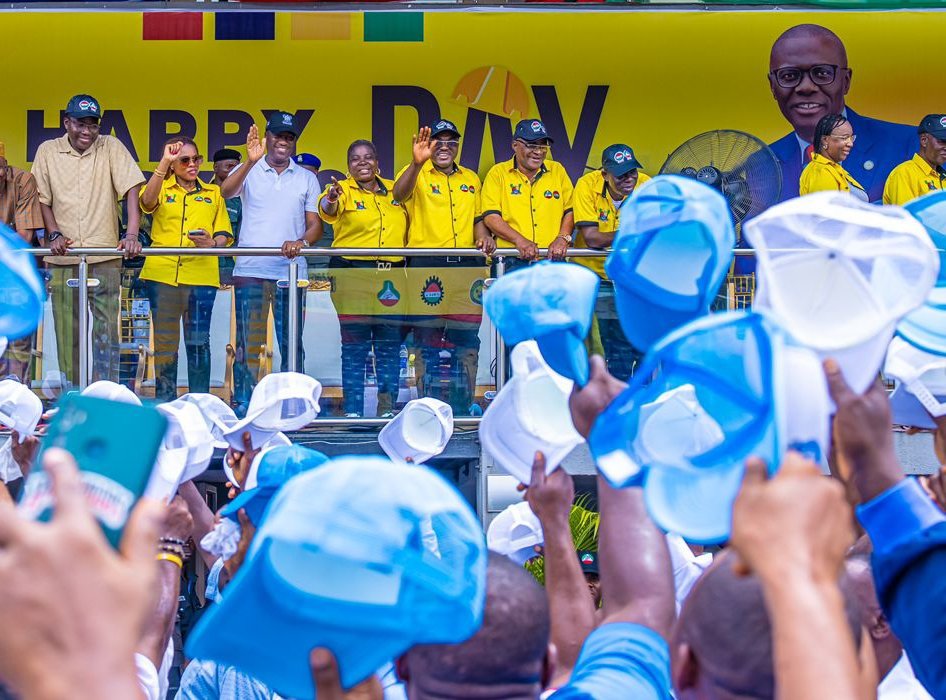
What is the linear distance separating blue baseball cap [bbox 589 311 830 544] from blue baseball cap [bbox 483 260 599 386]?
0.63 meters

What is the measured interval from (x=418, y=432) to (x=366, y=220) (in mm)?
3312

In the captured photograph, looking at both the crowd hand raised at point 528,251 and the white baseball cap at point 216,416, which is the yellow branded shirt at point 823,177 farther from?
the white baseball cap at point 216,416

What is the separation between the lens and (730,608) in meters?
1.96

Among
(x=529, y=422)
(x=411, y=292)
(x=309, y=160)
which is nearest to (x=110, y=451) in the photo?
(x=529, y=422)

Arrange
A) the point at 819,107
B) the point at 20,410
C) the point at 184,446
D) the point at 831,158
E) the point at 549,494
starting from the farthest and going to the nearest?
1. the point at 819,107
2. the point at 831,158
3. the point at 20,410
4. the point at 184,446
5. the point at 549,494

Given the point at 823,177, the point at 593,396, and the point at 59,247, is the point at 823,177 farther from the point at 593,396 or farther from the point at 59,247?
the point at 593,396

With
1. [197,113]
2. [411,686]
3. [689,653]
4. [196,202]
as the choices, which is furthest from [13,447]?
[197,113]

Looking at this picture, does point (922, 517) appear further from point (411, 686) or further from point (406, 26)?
point (406, 26)

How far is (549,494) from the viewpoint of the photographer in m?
2.95

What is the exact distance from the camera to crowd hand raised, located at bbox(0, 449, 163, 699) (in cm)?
135

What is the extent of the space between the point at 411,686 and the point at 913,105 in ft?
36.2

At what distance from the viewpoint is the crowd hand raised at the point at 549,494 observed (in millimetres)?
2918

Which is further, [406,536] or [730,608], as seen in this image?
[730,608]

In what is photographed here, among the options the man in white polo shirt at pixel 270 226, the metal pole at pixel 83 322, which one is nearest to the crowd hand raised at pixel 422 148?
the man in white polo shirt at pixel 270 226
